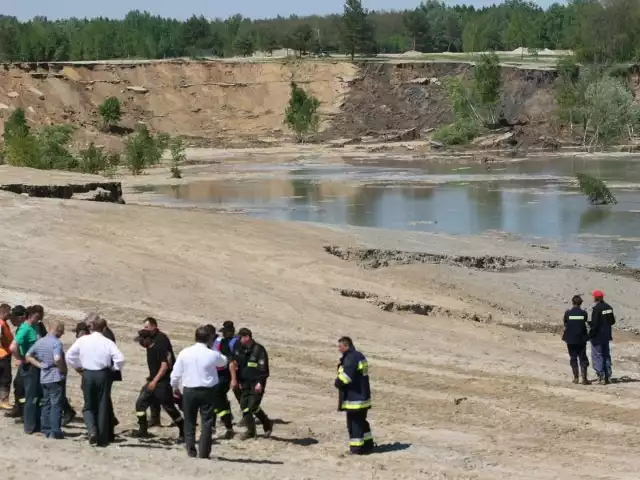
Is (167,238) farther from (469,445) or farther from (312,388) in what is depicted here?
(469,445)

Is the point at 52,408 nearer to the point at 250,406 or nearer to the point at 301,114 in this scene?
the point at 250,406

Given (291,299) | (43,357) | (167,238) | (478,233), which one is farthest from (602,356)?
(478,233)

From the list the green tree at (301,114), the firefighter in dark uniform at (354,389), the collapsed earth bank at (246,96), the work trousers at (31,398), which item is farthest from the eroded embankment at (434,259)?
the green tree at (301,114)

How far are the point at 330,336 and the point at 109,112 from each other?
8441cm

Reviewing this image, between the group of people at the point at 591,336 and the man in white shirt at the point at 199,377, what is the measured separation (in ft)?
23.5

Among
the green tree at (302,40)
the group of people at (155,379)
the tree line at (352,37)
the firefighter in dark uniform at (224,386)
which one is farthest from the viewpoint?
the green tree at (302,40)

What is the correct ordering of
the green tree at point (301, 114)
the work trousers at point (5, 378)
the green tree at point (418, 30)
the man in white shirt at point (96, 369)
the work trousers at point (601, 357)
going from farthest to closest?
the green tree at point (418, 30) → the green tree at point (301, 114) → the work trousers at point (601, 357) → the work trousers at point (5, 378) → the man in white shirt at point (96, 369)

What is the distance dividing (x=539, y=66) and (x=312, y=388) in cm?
10296

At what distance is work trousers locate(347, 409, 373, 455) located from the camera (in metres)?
11.9

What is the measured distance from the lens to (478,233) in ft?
125

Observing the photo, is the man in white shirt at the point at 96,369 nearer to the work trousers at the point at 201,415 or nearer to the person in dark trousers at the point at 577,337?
the work trousers at the point at 201,415

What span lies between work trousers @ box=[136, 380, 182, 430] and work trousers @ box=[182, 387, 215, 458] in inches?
26.1

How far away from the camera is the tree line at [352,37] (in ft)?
374

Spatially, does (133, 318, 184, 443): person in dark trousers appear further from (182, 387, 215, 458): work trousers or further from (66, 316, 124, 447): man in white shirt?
(182, 387, 215, 458): work trousers
